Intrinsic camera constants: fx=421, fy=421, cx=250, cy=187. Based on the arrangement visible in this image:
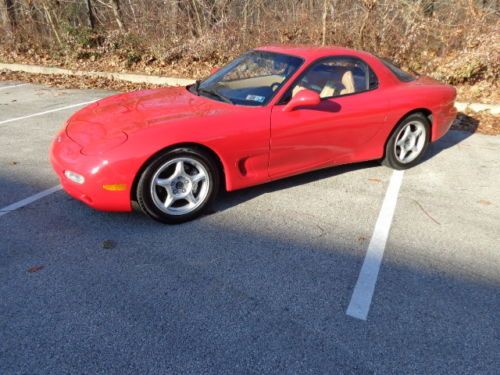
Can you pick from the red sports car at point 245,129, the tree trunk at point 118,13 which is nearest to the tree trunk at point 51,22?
the tree trunk at point 118,13

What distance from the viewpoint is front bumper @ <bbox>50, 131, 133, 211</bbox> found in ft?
10.3

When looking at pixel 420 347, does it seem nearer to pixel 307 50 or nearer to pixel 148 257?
pixel 148 257

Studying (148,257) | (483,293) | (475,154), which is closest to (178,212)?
(148,257)

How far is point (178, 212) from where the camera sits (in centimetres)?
349

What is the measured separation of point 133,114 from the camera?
3672 mm

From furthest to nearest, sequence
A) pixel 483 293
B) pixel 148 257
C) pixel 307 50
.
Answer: pixel 307 50 < pixel 148 257 < pixel 483 293

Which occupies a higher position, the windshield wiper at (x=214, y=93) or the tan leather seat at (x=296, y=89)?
the tan leather seat at (x=296, y=89)

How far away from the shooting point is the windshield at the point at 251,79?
12.7 feet

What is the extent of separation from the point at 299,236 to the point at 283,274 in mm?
550

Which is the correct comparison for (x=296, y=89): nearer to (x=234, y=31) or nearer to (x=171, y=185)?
(x=171, y=185)

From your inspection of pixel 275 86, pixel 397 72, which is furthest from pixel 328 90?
pixel 397 72

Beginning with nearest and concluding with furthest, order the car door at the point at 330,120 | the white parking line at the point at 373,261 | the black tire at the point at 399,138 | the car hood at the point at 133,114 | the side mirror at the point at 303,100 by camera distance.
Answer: the white parking line at the point at 373,261 → the car hood at the point at 133,114 → the side mirror at the point at 303,100 → the car door at the point at 330,120 → the black tire at the point at 399,138

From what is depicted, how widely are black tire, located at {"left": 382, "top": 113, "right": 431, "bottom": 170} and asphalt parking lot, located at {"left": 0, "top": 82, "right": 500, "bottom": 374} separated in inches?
16.0

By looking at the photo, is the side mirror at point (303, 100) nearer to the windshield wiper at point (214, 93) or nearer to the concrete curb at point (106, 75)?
the windshield wiper at point (214, 93)
